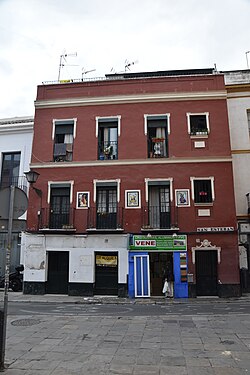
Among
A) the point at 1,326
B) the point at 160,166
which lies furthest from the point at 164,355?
the point at 160,166

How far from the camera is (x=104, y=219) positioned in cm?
1767

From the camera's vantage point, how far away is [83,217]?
58.3ft

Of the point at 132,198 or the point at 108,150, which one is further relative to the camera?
the point at 108,150

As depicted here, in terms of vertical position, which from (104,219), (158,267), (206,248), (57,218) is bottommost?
(158,267)

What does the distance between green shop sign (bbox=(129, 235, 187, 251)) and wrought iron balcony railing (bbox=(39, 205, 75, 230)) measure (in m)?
3.79

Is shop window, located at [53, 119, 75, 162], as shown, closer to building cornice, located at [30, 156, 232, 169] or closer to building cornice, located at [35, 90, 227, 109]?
building cornice, located at [30, 156, 232, 169]

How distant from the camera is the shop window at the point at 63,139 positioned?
1894 cm

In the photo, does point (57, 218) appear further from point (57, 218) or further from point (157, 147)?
point (157, 147)

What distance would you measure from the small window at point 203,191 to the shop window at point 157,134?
2486mm

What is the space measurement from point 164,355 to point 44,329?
4123 millimetres

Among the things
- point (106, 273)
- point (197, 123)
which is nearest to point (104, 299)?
point (106, 273)

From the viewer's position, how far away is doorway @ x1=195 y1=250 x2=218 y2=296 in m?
16.6

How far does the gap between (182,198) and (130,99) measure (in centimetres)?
667

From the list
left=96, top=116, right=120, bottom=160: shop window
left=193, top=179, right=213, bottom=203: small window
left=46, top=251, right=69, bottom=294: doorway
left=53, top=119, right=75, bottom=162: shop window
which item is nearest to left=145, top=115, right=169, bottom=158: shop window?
left=96, top=116, right=120, bottom=160: shop window
